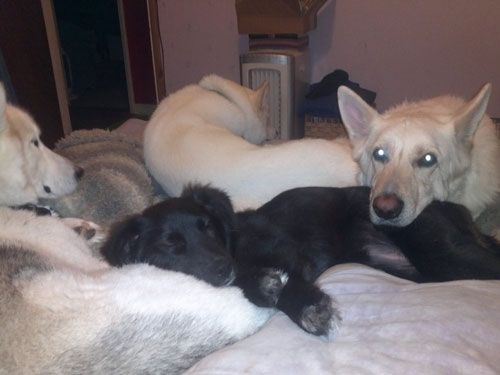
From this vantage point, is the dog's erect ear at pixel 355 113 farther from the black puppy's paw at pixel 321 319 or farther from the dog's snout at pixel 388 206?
the black puppy's paw at pixel 321 319

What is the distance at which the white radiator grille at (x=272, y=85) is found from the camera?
15.1ft

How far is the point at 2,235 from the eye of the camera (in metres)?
1.53

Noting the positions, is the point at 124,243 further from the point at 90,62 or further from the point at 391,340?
the point at 90,62

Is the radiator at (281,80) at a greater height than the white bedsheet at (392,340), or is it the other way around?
the white bedsheet at (392,340)

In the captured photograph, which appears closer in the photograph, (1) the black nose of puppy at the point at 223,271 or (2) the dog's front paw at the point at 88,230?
(1) the black nose of puppy at the point at 223,271

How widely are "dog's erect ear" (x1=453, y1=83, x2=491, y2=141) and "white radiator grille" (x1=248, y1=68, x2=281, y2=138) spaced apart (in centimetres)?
271

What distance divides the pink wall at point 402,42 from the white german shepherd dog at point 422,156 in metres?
2.78

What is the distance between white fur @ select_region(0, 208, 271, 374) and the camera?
3.44 ft

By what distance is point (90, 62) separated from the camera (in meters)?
7.75

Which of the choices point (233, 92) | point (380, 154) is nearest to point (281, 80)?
point (233, 92)

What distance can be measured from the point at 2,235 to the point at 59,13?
7838mm

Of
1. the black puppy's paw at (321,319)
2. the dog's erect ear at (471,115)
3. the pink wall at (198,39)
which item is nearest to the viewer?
the black puppy's paw at (321,319)

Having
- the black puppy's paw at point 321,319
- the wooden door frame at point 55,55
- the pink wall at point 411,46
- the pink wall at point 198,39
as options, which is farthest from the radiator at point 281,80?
the black puppy's paw at point 321,319

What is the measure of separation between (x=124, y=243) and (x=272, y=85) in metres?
3.35
